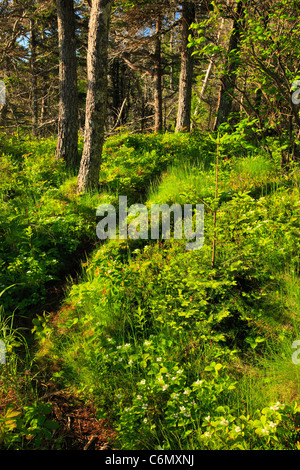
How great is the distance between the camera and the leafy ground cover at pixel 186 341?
6.63 ft

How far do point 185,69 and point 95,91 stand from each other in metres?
5.69

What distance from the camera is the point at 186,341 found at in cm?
269

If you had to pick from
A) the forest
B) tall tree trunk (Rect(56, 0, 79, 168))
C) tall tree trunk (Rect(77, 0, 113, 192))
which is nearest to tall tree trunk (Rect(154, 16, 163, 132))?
tall tree trunk (Rect(56, 0, 79, 168))

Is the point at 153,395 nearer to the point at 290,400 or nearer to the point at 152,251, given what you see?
the point at 290,400

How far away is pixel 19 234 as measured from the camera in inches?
170

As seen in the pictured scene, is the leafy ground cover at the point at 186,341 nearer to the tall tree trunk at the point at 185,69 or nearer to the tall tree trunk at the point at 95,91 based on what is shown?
the tall tree trunk at the point at 95,91

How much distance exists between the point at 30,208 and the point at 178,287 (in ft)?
11.5

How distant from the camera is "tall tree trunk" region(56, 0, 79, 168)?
6910mm

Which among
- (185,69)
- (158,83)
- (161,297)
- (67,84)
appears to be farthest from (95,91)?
(158,83)

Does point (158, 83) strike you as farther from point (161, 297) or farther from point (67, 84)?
point (161, 297)

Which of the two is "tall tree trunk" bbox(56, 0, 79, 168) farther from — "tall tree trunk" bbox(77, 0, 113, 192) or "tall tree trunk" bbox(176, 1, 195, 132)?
"tall tree trunk" bbox(176, 1, 195, 132)

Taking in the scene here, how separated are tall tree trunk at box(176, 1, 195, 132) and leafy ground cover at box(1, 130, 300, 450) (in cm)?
676

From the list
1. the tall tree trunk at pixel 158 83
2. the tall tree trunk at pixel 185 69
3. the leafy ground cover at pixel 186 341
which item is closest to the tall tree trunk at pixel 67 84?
the leafy ground cover at pixel 186 341

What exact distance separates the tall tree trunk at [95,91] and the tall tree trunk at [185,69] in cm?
513
